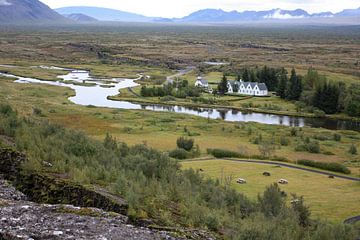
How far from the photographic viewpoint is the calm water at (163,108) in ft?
261

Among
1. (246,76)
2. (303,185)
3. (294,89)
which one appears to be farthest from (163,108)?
(303,185)

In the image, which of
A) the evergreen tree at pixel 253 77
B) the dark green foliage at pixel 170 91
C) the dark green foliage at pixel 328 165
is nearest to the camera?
the dark green foliage at pixel 328 165

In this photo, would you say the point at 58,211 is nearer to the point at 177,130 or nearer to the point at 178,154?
the point at 178,154

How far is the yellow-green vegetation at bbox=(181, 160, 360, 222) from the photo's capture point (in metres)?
32.8

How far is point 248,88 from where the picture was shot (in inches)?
4178

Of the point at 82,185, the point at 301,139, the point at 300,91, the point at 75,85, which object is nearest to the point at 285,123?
the point at 301,139

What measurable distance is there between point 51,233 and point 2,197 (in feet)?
12.7

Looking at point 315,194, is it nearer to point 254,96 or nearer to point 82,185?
point 82,185

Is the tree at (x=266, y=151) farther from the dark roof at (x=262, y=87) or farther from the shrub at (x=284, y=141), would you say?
the dark roof at (x=262, y=87)

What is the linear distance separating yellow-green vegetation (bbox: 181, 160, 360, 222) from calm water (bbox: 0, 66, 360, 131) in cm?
3387

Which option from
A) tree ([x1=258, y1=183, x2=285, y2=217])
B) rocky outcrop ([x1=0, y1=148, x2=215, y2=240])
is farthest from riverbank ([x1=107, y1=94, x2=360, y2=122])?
rocky outcrop ([x1=0, y1=148, x2=215, y2=240])

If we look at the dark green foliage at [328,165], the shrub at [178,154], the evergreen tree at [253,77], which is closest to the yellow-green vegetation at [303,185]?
the shrub at [178,154]

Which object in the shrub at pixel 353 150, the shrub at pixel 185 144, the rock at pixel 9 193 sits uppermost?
the rock at pixel 9 193

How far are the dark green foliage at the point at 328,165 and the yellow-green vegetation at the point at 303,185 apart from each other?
12.2ft
